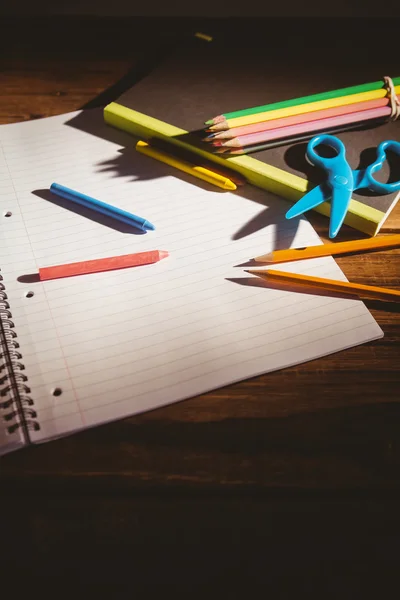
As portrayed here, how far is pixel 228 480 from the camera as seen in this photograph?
0.44 m

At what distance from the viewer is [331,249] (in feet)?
1.94

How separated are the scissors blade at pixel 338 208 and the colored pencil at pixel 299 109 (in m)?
0.14

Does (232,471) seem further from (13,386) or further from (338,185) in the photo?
(338,185)

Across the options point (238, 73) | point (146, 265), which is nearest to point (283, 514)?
point (146, 265)

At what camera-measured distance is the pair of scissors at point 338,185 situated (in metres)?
0.59

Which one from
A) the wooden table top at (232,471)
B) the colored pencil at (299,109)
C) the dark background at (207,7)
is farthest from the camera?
the dark background at (207,7)

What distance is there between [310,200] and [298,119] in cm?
14

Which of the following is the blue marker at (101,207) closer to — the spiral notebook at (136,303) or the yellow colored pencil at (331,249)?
the spiral notebook at (136,303)

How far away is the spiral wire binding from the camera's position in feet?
1.47

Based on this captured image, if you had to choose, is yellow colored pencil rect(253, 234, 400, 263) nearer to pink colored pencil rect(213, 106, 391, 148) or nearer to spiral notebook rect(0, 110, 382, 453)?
spiral notebook rect(0, 110, 382, 453)

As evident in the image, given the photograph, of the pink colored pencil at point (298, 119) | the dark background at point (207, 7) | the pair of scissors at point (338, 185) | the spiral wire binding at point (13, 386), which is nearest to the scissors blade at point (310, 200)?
the pair of scissors at point (338, 185)

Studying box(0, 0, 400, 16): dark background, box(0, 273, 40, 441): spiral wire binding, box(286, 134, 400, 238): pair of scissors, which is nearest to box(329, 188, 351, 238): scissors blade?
box(286, 134, 400, 238): pair of scissors

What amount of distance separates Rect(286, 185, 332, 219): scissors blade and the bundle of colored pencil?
99 mm

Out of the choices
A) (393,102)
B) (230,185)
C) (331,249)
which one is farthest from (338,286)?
(393,102)
